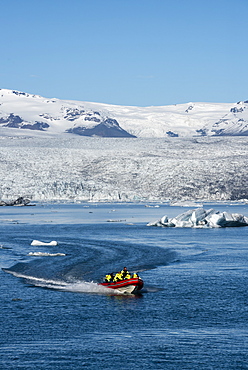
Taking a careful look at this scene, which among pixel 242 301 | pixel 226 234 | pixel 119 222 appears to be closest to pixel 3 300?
pixel 242 301

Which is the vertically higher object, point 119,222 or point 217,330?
point 217,330

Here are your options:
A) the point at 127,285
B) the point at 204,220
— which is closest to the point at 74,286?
the point at 127,285

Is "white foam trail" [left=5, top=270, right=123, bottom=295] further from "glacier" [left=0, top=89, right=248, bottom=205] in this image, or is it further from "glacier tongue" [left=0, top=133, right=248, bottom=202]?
"glacier tongue" [left=0, top=133, right=248, bottom=202]

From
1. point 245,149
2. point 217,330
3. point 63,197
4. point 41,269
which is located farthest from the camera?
point 245,149

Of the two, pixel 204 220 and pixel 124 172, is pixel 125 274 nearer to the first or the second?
pixel 204 220

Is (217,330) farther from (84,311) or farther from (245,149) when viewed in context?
(245,149)

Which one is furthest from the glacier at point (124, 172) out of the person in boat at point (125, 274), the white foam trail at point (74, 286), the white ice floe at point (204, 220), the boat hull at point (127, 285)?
the boat hull at point (127, 285)
